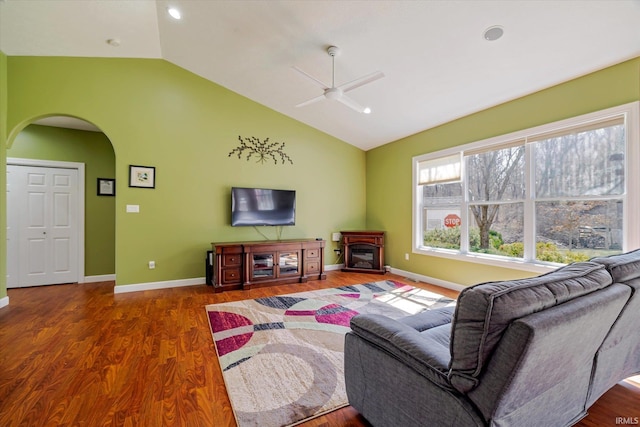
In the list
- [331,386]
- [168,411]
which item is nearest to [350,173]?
[331,386]

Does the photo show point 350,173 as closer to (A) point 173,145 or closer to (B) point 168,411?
(A) point 173,145

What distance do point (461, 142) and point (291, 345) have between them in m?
3.71

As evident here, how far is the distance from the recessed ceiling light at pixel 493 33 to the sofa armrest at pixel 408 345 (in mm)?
2800

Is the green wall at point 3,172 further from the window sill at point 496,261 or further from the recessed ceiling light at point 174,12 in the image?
the window sill at point 496,261

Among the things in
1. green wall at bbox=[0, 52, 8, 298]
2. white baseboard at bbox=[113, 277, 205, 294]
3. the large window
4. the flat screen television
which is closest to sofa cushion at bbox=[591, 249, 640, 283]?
the large window

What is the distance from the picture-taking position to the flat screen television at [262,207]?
4715 mm

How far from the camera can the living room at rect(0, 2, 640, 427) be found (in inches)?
143

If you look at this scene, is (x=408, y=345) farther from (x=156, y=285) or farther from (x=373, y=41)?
(x=156, y=285)

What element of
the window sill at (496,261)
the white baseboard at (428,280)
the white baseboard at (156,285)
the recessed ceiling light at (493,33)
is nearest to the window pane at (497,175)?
the window sill at (496,261)

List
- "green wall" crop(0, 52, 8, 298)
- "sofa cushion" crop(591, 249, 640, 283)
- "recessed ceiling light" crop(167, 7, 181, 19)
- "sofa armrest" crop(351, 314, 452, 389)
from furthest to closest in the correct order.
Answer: "green wall" crop(0, 52, 8, 298), "recessed ceiling light" crop(167, 7, 181, 19), "sofa cushion" crop(591, 249, 640, 283), "sofa armrest" crop(351, 314, 452, 389)

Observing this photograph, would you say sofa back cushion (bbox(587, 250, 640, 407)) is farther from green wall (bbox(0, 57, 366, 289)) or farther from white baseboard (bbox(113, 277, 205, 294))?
white baseboard (bbox(113, 277, 205, 294))

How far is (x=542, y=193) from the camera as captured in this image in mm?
3373

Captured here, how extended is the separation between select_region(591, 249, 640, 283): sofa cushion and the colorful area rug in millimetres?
1630

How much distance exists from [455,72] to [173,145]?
413 centimetres
